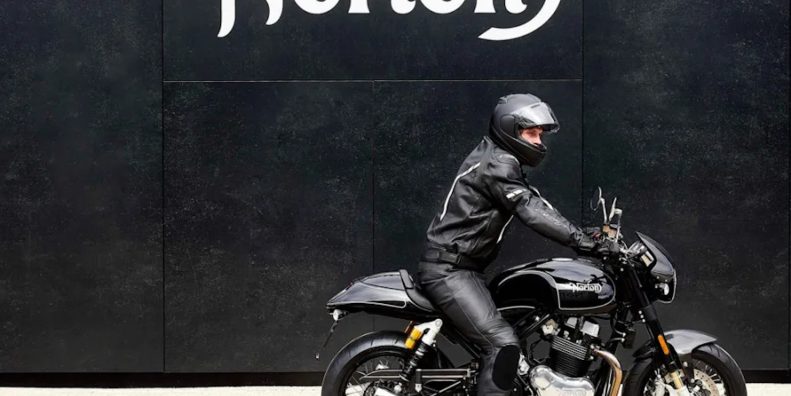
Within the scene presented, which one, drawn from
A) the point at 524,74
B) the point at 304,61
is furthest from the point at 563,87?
the point at 304,61

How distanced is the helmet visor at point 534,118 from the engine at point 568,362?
113cm

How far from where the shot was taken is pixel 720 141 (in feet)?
25.7

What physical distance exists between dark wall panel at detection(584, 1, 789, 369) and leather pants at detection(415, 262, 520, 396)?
230 cm

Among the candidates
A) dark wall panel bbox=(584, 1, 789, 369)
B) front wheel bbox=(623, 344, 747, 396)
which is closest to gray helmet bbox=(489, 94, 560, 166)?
front wheel bbox=(623, 344, 747, 396)

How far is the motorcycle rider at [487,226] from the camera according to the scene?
5742mm

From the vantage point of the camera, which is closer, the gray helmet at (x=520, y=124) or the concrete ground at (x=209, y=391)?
the gray helmet at (x=520, y=124)

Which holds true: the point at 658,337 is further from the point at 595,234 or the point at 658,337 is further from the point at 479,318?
the point at 479,318

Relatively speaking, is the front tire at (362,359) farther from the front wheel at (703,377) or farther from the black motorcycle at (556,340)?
the front wheel at (703,377)

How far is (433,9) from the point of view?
7.77 meters

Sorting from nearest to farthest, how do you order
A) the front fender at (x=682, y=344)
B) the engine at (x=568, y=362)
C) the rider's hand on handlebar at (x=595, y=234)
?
the rider's hand on handlebar at (x=595, y=234) < the engine at (x=568, y=362) < the front fender at (x=682, y=344)

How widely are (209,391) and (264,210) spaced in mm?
1426

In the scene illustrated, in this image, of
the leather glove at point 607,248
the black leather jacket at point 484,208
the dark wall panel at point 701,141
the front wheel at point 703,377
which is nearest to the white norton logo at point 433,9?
the dark wall panel at point 701,141

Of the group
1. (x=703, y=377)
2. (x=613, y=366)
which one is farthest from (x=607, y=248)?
(x=703, y=377)

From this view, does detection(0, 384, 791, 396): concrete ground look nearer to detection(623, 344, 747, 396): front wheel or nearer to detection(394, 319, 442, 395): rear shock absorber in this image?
detection(623, 344, 747, 396): front wheel
